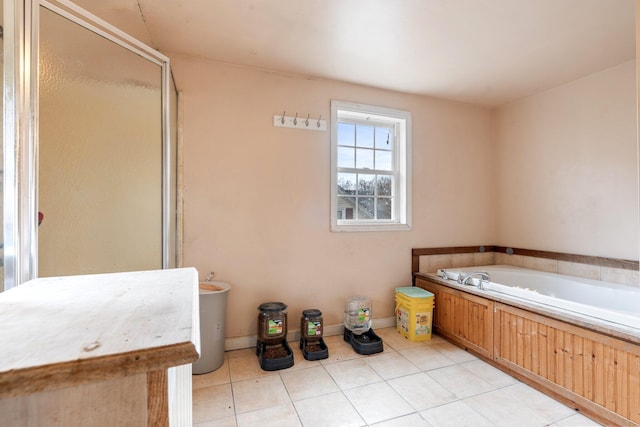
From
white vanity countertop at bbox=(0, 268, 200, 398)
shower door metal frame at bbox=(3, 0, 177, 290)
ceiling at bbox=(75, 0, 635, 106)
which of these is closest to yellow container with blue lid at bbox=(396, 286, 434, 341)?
ceiling at bbox=(75, 0, 635, 106)

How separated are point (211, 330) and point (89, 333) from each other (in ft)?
5.96

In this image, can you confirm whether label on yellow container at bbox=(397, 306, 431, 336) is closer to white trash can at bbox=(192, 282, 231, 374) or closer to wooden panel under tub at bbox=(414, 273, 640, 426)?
wooden panel under tub at bbox=(414, 273, 640, 426)

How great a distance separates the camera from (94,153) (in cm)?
130

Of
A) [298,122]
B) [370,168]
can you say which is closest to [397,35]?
[298,122]

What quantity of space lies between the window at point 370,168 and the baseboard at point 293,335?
0.94m

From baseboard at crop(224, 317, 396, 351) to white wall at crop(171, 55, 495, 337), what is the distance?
0.05 metres

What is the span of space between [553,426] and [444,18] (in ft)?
8.22

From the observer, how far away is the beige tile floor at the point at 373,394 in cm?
163

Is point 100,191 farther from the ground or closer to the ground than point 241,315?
farther from the ground

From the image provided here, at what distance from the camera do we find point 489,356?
7.33 ft

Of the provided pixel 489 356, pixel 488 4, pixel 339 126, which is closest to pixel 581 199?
pixel 489 356

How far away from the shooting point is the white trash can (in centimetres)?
208

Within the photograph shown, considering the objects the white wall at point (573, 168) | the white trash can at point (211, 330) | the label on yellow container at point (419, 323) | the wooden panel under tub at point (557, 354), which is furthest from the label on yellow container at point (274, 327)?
the white wall at point (573, 168)

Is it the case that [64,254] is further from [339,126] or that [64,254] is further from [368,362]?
[339,126]
